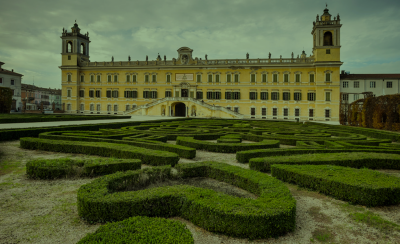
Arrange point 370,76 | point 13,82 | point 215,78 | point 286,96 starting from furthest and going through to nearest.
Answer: point 13,82 → point 215,78 → point 370,76 → point 286,96

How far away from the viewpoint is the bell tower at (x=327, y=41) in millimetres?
41156

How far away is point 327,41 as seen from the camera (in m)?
42.1

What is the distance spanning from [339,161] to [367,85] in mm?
A: 46735

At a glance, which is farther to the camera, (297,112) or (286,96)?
(286,96)

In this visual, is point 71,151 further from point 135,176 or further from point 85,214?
point 85,214

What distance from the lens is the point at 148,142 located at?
9.38 m

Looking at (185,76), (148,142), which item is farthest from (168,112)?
(148,142)

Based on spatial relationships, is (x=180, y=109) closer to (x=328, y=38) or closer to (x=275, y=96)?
(x=275, y=96)

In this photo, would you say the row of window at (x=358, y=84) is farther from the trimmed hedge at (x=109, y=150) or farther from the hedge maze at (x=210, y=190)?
the trimmed hedge at (x=109, y=150)

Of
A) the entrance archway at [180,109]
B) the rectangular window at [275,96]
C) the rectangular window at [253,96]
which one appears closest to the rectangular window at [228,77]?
the rectangular window at [253,96]

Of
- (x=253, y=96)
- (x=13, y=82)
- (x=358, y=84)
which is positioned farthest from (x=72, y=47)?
(x=358, y=84)

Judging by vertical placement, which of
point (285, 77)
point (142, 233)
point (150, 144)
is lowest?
point (142, 233)

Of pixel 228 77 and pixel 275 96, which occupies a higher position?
pixel 228 77

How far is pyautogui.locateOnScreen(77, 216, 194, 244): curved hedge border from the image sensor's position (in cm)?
285
